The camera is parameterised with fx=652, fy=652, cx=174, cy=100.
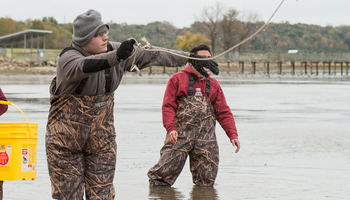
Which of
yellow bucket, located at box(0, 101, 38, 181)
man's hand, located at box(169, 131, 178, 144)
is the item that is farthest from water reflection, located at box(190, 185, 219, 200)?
yellow bucket, located at box(0, 101, 38, 181)

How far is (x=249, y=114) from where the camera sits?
1797 cm

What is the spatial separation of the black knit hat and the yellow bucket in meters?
0.78

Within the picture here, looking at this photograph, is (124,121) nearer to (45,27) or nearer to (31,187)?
(31,187)

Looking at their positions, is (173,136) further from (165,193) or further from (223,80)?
(223,80)

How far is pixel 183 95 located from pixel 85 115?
248 cm

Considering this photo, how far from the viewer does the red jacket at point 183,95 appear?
6723 mm

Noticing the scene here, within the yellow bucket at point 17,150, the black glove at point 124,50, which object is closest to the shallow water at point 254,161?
the yellow bucket at point 17,150

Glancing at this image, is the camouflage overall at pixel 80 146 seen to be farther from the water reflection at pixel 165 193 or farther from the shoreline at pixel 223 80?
the shoreline at pixel 223 80

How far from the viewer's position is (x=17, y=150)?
15.4 feet

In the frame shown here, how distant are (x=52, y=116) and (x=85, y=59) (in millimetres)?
617

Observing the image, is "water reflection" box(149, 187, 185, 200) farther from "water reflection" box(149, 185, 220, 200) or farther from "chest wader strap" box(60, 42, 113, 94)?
"chest wader strap" box(60, 42, 113, 94)

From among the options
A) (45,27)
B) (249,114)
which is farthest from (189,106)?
(45,27)

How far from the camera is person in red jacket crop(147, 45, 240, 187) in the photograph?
6.75m

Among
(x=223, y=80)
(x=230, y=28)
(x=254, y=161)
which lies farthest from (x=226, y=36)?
(x=254, y=161)
